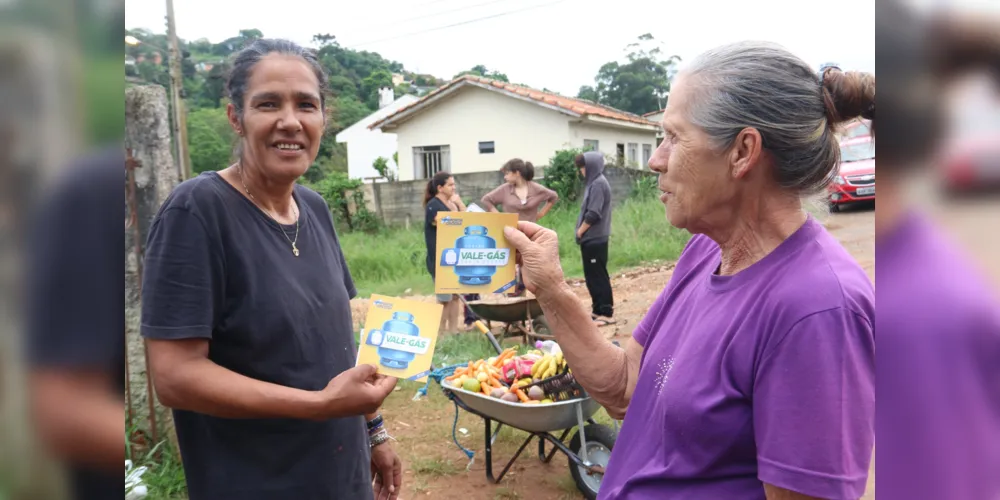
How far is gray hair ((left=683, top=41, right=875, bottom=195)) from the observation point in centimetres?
132

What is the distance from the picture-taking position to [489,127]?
20047 mm

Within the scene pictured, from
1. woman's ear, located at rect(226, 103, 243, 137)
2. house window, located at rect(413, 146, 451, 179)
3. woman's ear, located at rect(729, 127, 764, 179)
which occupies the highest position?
house window, located at rect(413, 146, 451, 179)

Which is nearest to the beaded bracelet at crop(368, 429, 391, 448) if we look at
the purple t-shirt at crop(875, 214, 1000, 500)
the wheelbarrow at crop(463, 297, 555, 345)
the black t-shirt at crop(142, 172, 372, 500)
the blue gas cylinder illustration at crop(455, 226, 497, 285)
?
the black t-shirt at crop(142, 172, 372, 500)

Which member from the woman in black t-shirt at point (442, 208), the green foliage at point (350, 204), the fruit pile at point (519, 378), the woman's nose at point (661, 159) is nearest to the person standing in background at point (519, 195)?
the woman in black t-shirt at point (442, 208)

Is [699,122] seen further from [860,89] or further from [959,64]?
[959,64]

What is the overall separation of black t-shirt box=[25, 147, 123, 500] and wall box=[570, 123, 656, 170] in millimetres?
18883

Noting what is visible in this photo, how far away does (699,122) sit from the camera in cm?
142

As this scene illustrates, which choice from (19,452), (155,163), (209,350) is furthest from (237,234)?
(155,163)

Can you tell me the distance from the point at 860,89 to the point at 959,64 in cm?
93

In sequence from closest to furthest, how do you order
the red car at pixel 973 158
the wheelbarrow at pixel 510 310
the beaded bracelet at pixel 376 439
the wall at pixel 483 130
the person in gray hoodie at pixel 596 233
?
the red car at pixel 973 158
the beaded bracelet at pixel 376 439
the wheelbarrow at pixel 510 310
the person in gray hoodie at pixel 596 233
the wall at pixel 483 130

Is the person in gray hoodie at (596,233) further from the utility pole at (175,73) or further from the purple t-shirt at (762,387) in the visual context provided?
the purple t-shirt at (762,387)

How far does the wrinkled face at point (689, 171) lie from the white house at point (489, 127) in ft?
56.2

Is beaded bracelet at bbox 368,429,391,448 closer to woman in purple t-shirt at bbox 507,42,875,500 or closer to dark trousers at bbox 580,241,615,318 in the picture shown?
woman in purple t-shirt at bbox 507,42,875,500

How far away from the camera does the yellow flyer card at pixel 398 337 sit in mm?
1652
